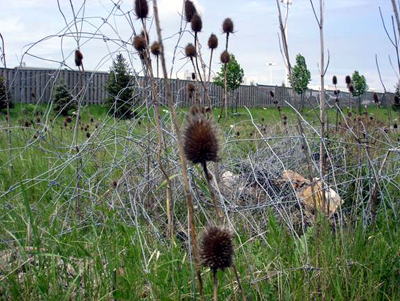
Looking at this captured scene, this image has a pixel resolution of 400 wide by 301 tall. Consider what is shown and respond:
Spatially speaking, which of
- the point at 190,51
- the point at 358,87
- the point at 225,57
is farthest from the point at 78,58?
the point at 358,87

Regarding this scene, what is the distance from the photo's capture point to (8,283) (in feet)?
6.94

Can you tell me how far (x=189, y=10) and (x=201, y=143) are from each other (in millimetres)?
1936

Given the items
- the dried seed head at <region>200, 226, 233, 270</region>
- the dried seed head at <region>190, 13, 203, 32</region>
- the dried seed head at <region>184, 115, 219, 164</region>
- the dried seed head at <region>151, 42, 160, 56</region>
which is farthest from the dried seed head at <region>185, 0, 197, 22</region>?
the dried seed head at <region>200, 226, 233, 270</region>

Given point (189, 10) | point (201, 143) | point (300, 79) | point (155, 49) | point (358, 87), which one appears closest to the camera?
point (201, 143)

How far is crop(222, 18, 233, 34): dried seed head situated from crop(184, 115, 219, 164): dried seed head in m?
2.60

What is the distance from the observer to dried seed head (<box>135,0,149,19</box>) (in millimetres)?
2479

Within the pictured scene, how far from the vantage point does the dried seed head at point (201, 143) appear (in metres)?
1.38

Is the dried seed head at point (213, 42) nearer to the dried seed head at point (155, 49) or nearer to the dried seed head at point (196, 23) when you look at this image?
the dried seed head at point (196, 23)

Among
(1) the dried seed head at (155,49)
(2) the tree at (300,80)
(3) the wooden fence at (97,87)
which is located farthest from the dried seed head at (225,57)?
(1) the dried seed head at (155,49)

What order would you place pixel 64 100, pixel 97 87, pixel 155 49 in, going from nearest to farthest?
pixel 155 49 → pixel 97 87 → pixel 64 100

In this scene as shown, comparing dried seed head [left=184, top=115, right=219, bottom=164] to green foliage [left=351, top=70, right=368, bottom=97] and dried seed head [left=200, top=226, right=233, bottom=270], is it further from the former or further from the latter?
green foliage [left=351, top=70, right=368, bottom=97]

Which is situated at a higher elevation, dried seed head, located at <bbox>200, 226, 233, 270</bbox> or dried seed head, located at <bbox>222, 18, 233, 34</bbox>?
dried seed head, located at <bbox>222, 18, 233, 34</bbox>

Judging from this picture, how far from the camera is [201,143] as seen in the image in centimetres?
138

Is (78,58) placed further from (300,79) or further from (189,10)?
(300,79)
